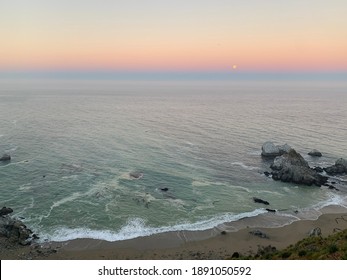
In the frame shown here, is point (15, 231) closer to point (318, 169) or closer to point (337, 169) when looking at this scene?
point (318, 169)

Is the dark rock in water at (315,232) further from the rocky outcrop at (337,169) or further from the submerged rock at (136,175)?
the submerged rock at (136,175)

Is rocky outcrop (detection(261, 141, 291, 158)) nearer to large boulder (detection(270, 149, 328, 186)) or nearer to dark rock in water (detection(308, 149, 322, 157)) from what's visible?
dark rock in water (detection(308, 149, 322, 157))

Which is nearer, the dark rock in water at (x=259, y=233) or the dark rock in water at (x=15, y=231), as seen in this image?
the dark rock in water at (x=15, y=231)

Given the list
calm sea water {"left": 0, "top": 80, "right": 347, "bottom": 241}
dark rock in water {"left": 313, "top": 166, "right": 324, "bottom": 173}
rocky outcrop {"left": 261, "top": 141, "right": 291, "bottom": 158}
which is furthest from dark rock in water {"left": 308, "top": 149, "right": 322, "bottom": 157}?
dark rock in water {"left": 313, "top": 166, "right": 324, "bottom": 173}

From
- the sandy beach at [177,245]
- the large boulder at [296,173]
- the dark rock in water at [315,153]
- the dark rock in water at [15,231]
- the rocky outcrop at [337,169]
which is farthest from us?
the dark rock in water at [315,153]

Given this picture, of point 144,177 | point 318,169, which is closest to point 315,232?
point 318,169

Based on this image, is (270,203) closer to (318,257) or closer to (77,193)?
(318,257)

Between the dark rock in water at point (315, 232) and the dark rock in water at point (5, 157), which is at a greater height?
the dark rock in water at point (5, 157)

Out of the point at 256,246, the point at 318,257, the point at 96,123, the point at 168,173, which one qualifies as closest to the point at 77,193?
the point at 168,173

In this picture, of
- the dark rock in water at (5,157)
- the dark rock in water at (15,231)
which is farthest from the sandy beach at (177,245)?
the dark rock in water at (5,157)
